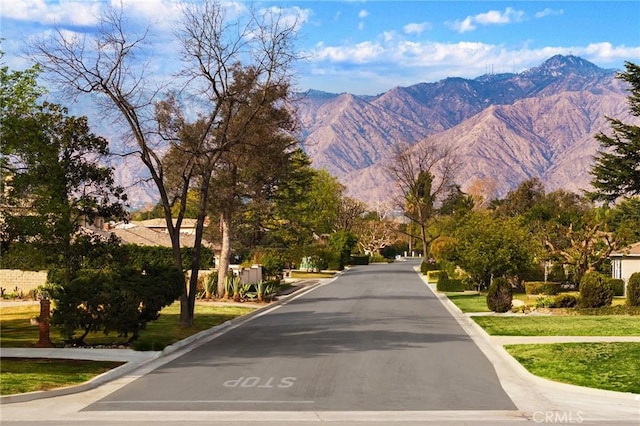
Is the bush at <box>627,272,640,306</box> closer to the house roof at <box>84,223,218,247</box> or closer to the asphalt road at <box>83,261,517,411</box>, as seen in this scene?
the asphalt road at <box>83,261,517,411</box>

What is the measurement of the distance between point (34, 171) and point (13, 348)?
6.42m

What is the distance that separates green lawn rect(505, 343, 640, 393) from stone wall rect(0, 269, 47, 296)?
3115 centimetres

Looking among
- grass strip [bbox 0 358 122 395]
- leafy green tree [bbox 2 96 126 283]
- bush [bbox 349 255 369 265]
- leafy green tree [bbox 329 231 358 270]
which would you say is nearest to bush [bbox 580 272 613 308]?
leafy green tree [bbox 2 96 126 283]

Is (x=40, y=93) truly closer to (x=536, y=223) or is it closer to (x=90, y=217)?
(x=90, y=217)

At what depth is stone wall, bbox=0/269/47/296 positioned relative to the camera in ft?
152

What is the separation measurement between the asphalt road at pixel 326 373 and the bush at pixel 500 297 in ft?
19.2

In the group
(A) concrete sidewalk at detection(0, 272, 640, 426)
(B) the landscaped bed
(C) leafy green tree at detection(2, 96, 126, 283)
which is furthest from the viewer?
(C) leafy green tree at detection(2, 96, 126, 283)

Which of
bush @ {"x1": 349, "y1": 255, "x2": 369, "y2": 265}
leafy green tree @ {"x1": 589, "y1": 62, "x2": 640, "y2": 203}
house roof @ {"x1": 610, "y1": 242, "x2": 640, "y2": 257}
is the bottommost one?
house roof @ {"x1": 610, "y1": 242, "x2": 640, "y2": 257}

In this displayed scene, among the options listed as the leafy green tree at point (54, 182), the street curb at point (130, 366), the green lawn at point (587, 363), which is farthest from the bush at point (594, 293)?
the leafy green tree at point (54, 182)

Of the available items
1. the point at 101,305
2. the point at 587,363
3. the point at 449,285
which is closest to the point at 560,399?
the point at 587,363

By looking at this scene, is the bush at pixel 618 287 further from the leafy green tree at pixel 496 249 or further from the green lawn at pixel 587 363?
the green lawn at pixel 587 363

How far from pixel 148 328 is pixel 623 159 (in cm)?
3239

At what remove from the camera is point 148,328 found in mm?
28141

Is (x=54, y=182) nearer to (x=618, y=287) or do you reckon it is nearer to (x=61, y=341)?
(x=61, y=341)
